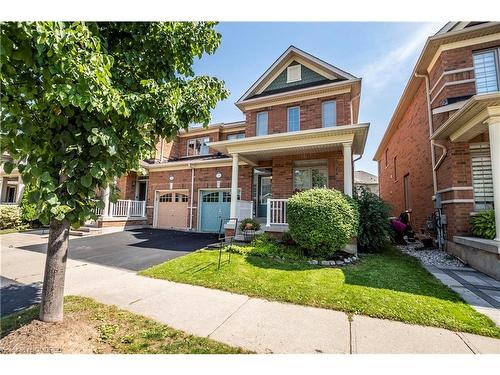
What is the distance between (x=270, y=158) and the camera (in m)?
11.0

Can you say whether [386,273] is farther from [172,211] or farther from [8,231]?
[8,231]

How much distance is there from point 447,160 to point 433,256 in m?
3.03

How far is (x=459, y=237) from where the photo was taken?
6621 millimetres

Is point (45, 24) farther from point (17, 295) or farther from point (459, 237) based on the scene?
point (459, 237)

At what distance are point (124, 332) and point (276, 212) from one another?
666cm

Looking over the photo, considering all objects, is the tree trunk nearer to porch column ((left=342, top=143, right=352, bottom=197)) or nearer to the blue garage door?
porch column ((left=342, top=143, right=352, bottom=197))

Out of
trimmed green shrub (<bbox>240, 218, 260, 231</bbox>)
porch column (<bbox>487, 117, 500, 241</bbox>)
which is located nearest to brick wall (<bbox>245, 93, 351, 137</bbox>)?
trimmed green shrub (<bbox>240, 218, 260, 231</bbox>)

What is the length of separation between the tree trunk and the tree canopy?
40cm

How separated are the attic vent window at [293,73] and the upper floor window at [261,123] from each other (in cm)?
199

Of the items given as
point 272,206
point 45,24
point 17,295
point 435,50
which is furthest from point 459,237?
point 17,295

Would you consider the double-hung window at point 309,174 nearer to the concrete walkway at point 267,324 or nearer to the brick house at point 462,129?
the brick house at point 462,129

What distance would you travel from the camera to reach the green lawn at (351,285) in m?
3.52

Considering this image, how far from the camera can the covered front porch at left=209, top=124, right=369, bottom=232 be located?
8.38m

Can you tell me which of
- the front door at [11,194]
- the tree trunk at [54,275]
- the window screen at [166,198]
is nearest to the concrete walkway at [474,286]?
the tree trunk at [54,275]
